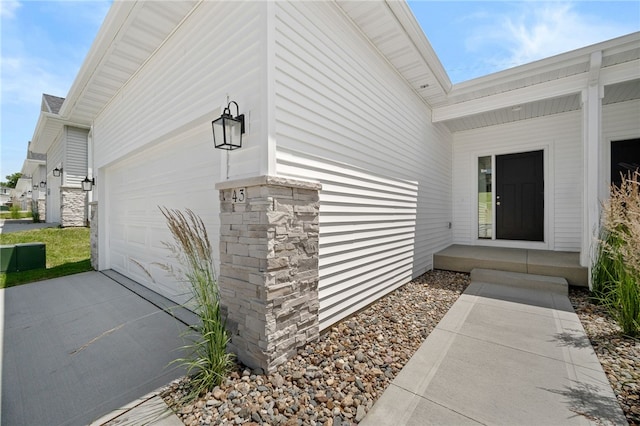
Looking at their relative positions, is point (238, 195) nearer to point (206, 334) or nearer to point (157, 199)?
point (206, 334)

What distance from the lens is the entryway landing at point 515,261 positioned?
418 centimetres

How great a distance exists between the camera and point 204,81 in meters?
2.95

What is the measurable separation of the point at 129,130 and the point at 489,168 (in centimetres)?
742

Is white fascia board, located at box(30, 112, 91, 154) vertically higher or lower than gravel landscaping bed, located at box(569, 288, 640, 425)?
higher

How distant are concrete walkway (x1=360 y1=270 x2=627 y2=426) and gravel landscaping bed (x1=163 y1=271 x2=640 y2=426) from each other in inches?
3.6

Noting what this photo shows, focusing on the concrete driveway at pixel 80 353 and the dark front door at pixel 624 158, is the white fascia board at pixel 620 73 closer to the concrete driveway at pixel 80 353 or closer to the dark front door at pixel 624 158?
the dark front door at pixel 624 158

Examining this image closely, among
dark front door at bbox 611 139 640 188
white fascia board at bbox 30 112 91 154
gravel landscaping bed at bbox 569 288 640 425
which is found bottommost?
gravel landscaping bed at bbox 569 288 640 425

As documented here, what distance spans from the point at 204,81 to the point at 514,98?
5112 mm

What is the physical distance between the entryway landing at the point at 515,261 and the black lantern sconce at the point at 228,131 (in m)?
4.70

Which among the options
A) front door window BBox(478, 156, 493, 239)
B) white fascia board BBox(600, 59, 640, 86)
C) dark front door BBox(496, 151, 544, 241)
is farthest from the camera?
front door window BBox(478, 156, 493, 239)

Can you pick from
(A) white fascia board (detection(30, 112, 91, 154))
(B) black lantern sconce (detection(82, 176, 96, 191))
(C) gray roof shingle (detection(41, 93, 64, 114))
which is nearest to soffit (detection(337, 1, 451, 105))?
(B) black lantern sconce (detection(82, 176, 96, 191))

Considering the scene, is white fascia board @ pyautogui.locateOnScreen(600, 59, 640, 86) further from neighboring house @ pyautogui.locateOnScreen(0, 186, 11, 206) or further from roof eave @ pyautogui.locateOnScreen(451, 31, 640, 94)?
neighboring house @ pyautogui.locateOnScreen(0, 186, 11, 206)

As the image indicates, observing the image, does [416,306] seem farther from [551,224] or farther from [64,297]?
[64,297]

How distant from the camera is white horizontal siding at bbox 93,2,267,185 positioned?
2.37m
